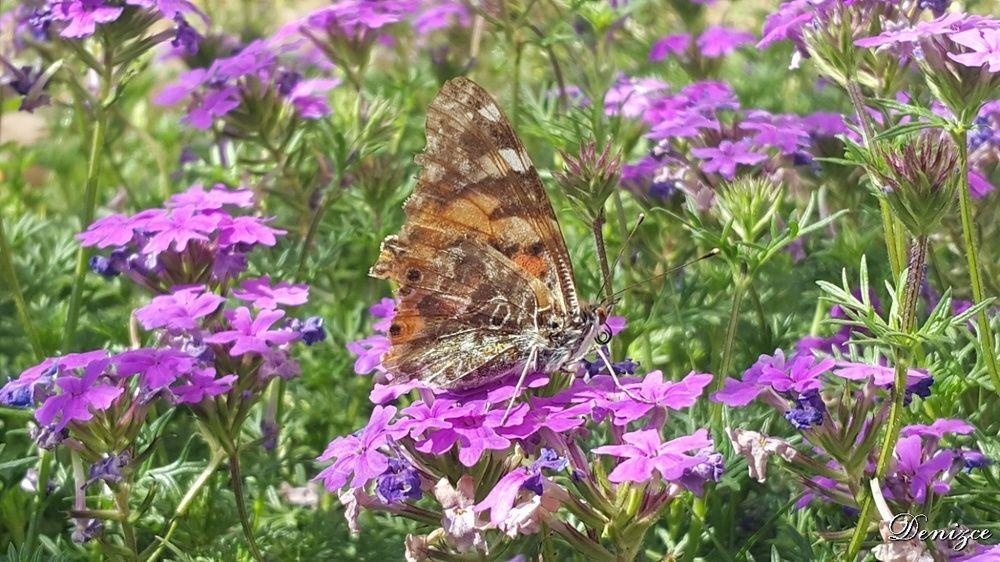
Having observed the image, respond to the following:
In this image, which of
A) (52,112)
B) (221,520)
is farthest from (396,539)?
(52,112)

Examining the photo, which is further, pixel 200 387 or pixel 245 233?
pixel 245 233

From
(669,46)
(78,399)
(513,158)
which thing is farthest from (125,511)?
(669,46)

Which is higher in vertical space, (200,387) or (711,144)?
(711,144)

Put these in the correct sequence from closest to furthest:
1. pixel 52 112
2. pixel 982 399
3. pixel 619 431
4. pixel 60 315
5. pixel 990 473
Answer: pixel 619 431 → pixel 990 473 → pixel 982 399 → pixel 60 315 → pixel 52 112

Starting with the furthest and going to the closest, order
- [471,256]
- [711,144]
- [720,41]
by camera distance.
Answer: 1. [720,41]
2. [711,144]
3. [471,256]

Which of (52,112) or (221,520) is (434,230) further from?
(52,112)

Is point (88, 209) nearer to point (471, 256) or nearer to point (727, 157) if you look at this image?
point (471, 256)

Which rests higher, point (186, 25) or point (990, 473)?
point (186, 25)

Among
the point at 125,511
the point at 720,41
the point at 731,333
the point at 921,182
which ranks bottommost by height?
the point at 125,511
